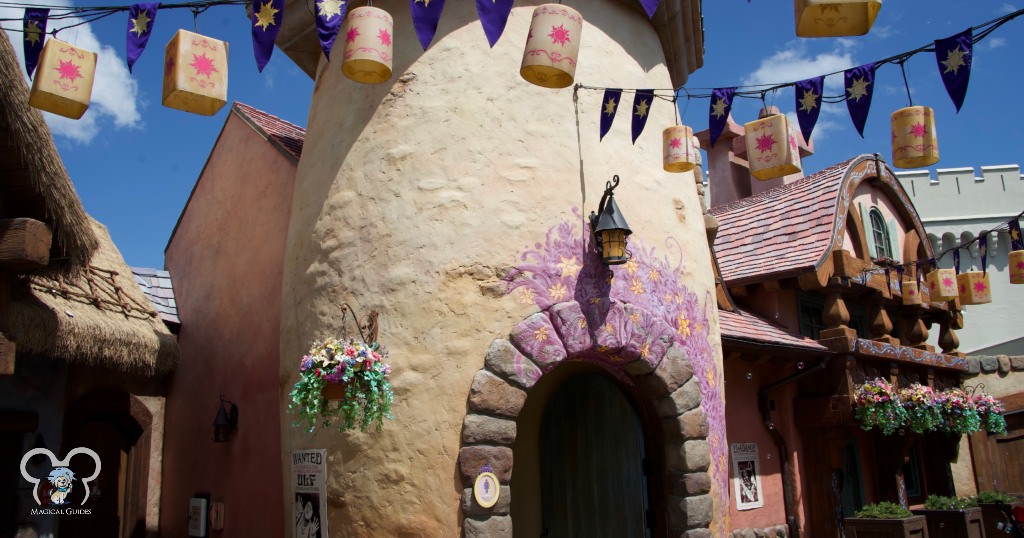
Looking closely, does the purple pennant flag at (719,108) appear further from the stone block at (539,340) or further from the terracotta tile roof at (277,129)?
the terracotta tile roof at (277,129)

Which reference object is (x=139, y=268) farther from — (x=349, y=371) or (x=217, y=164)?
(x=349, y=371)

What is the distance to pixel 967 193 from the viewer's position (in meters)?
22.1

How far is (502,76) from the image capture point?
668 cm

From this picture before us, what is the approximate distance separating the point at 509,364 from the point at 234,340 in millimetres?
3968

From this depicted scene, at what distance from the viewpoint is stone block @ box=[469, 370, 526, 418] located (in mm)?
5824

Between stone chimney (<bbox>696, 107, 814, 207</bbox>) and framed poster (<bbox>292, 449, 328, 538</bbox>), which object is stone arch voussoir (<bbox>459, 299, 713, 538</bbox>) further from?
stone chimney (<bbox>696, 107, 814, 207</bbox>)

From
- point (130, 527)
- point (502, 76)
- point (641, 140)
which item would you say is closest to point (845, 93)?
point (641, 140)

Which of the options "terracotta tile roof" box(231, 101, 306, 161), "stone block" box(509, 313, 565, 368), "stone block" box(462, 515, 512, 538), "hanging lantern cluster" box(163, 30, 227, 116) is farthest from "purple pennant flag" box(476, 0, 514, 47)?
"terracotta tile roof" box(231, 101, 306, 161)

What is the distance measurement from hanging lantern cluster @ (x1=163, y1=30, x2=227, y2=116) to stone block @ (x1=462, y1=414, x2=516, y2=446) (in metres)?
2.74

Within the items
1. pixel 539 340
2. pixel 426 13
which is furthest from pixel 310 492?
pixel 426 13

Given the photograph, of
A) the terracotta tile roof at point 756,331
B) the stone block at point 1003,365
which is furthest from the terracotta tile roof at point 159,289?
the stone block at point 1003,365

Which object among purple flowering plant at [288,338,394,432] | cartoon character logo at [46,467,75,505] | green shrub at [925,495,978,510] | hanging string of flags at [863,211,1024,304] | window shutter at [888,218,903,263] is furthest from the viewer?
window shutter at [888,218,903,263]

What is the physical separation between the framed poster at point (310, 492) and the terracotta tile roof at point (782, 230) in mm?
6598

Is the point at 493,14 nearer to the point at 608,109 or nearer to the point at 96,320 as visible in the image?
the point at 608,109
